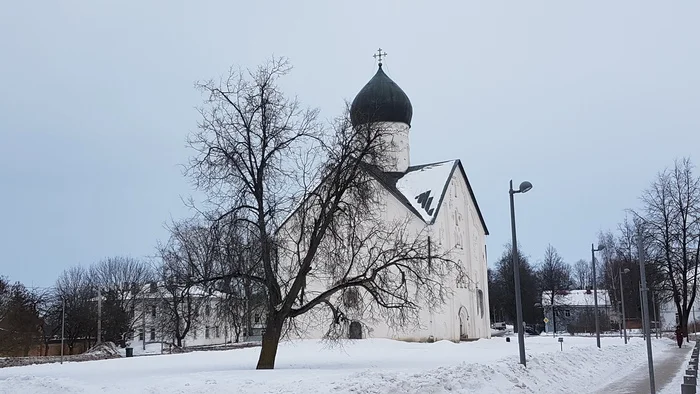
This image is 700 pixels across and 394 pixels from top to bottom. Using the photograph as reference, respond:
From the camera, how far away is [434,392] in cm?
1592

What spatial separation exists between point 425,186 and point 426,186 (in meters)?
0.07

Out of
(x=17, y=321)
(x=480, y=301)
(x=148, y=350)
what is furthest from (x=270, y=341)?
(x=17, y=321)

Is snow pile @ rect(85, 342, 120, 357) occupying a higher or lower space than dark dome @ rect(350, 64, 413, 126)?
lower

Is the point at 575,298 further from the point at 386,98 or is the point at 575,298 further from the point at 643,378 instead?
the point at 643,378

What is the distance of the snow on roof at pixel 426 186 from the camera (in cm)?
5122

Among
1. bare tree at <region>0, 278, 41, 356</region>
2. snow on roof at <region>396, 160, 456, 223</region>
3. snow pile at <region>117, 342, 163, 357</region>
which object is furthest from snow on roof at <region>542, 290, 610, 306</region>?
bare tree at <region>0, 278, 41, 356</region>

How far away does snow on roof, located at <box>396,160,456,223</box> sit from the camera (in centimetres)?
5122

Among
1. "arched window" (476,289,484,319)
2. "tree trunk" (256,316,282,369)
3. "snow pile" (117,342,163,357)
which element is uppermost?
"arched window" (476,289,484,319)

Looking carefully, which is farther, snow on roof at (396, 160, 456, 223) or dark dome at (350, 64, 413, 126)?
dark dome at (350, 64, 413, 126)

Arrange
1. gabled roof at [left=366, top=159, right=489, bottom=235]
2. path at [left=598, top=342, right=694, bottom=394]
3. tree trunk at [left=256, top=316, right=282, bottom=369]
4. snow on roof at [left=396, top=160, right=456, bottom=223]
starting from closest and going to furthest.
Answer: path at [left=598, top=342, right=694, bottom=394] < tree trunk at [left=256, top=316, right=282, bottom=369] < gabled roof at [left=366, top=159, right=489, bottom=235] < snow on roof at [left=396, top=160, right=456, bottom=223]

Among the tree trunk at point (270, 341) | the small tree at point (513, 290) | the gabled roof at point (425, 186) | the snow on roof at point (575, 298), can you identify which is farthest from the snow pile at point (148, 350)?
the snow on roof at point (575, 298)

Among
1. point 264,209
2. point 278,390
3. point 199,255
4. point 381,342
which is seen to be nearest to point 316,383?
point 278,390

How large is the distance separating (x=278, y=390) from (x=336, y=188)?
8837 mm

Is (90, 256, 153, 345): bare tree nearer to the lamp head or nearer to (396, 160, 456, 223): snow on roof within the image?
(396, 160, 456, 223): snow on roof
